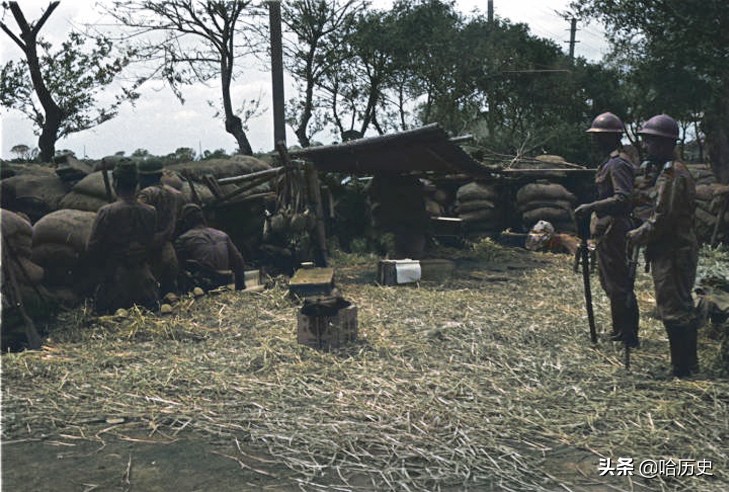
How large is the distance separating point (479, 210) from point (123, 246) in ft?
34.8

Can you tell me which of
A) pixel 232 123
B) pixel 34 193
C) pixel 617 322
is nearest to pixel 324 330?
pixel 617 322

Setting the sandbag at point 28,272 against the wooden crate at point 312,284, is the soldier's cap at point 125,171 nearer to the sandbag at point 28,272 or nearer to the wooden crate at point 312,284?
the sandbag at point 28,272

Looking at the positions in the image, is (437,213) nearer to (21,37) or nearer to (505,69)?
(21,37)

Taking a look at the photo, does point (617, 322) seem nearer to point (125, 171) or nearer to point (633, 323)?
point (633, 323)

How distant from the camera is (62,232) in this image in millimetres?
8219

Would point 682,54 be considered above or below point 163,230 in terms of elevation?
above

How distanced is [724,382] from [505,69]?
27.1m

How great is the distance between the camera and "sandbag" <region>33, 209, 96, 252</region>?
8.22 meters

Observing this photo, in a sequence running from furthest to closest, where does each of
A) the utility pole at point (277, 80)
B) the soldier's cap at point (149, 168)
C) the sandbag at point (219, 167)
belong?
the utility pole at point (277, 80) → the sandbag at point (219, 167) → the soldier's cap at point (149, 168)

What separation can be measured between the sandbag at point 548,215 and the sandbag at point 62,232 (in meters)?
11.1

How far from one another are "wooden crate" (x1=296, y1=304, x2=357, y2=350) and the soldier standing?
2.41m

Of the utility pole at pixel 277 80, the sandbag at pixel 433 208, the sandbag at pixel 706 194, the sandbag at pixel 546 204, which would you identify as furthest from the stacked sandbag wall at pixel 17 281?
the sandbag at pixel 706 194

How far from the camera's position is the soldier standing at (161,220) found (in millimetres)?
8500

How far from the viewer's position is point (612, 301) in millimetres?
6754
